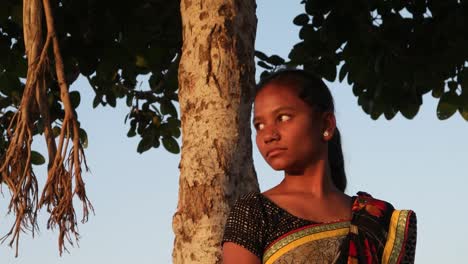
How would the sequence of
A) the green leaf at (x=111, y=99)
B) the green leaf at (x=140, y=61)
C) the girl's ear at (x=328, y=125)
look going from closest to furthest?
1. the girl's ear at (x=328, y=125)
2. the green leaf at (x=140, y=61)
3. the green leaf at (x=111, y=99)

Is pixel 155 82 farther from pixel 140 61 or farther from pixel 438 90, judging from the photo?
pixel 438 90

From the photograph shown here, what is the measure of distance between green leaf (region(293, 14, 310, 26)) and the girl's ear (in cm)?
483

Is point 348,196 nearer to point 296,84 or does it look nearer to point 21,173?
point 296,84

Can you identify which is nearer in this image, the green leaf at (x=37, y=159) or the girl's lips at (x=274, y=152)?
the girl's lips at (x=274, y=152)

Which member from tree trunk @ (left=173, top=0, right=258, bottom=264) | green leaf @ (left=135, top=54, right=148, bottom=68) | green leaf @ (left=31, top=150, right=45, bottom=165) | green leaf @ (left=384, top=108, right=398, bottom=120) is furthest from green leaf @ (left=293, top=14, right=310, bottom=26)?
tree trunk @ (left=173, top=0, right=258, bottom=264)

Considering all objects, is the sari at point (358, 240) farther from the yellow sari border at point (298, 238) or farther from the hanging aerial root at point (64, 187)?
the hanging aerial root at point (64, 187)

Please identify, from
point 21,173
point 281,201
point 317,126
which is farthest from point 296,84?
point 21,173

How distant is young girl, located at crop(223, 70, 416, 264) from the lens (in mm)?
3467

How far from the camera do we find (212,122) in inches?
210

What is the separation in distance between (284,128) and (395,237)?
0.66 meters

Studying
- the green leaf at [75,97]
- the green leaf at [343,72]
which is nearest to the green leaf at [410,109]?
the green leaf at [343,72]

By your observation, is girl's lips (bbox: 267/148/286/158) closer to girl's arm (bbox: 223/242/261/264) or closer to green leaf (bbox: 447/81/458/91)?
girl's arm (bbox: 223/242/261/264)

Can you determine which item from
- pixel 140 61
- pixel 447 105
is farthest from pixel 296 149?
pixel 140 61

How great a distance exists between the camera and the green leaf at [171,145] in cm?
963
